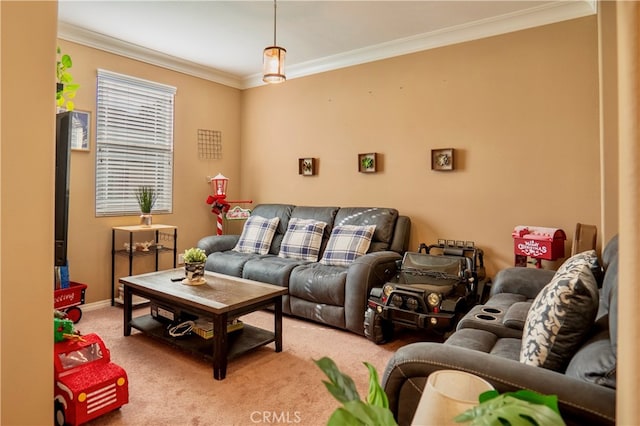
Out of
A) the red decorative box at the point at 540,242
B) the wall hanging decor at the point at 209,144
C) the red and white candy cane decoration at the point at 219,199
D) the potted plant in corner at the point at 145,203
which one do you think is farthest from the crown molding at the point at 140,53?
the red decorative box at the point at 540,242

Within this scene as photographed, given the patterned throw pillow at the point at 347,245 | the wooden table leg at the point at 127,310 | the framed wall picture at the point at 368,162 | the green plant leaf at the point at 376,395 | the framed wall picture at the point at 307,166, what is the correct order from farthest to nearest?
the framed wall picture at the point at 307,166, the framed wall picture at the point at 368,162, the patterned throw pillow at the point at 347,245, the wooden table leg at the point at 127,310, the green plant leaf at the point at 376,395

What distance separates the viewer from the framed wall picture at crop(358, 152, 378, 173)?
4.14 m

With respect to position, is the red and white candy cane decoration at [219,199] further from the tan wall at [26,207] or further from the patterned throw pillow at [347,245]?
the tan wall at [26,207]

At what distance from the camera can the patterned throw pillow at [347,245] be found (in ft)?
12.1

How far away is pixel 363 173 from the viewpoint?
4266 mm

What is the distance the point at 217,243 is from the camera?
173 inches

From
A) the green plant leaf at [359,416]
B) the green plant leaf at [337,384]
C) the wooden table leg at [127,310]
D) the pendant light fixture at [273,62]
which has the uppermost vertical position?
the pendant light fixture at [273,62]

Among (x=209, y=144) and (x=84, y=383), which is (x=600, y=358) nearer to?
(x=84, y=383)

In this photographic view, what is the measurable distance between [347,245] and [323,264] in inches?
11.6

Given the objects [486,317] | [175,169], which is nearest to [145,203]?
[175,169]

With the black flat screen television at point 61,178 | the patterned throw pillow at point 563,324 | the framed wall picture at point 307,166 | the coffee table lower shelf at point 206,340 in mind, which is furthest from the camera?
the framed wall picture at point 307,166

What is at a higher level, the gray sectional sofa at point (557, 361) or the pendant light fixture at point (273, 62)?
the pendant light fixture at point (273, 62)

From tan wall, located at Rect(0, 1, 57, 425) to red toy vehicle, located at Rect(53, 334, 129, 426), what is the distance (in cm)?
37

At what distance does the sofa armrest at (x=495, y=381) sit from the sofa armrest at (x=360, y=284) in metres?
1.68
